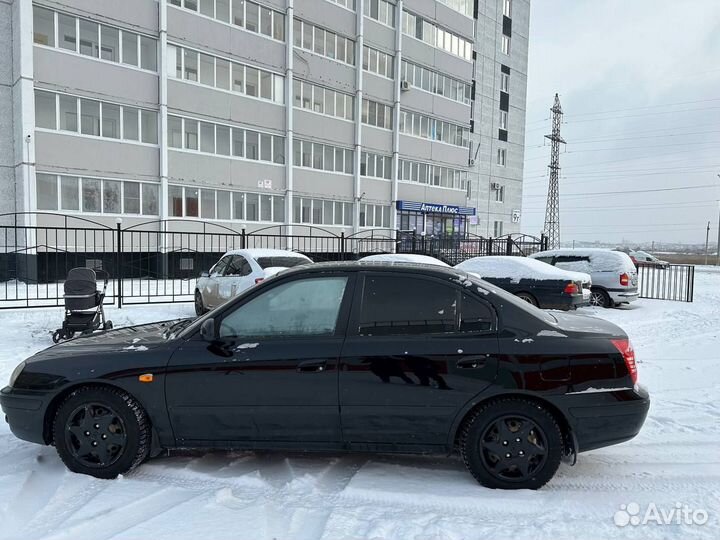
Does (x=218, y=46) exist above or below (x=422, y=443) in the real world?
above

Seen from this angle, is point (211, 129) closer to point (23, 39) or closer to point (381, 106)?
point (23, 39)

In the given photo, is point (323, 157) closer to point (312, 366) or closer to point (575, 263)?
point (575, 263)

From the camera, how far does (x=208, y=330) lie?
3.61 meters

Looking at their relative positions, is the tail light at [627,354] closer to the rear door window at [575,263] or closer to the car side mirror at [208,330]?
the car side mirror at [208,330]

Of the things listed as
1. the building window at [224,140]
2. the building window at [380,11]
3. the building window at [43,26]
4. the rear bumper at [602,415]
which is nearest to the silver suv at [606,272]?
the rear bumper at [602,415]

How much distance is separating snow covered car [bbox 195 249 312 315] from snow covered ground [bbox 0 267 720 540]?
5.36 meters

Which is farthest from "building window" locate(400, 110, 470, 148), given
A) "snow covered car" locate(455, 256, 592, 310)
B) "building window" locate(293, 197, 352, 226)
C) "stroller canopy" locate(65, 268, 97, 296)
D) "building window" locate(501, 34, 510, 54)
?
"stroller canopy" locate(65, 268, 97, 296)

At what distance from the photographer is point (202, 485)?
3.48 metres

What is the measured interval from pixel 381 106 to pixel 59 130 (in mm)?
16796

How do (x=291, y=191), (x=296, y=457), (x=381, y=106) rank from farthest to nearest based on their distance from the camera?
1. (x=381, y=106)
2. (x=291, y=191)
3. (x=296, y=457)

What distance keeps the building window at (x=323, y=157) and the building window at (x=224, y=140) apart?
994mm

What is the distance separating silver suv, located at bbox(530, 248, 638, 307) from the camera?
41.4ft

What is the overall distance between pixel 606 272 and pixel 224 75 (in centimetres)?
1791

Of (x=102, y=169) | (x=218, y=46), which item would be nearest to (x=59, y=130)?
(x=102, y=169)
